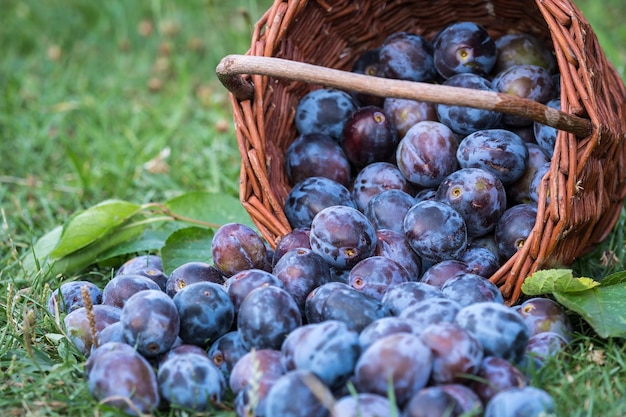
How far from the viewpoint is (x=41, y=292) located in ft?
5.98

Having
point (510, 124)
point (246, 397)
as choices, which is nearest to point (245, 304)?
point (246, 397)

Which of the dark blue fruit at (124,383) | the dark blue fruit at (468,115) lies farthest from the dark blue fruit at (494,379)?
the dark blue fruit at (468,115)

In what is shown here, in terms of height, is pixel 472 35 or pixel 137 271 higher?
pixel 472 35

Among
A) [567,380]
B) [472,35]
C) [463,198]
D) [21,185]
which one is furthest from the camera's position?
[21,185]

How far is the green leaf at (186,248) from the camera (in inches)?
74.1

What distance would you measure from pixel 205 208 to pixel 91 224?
1.08 feet

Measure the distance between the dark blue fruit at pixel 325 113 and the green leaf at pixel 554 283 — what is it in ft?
2.20

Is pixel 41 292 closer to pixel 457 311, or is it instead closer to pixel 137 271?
pixel 137 271

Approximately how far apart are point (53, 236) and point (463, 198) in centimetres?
115

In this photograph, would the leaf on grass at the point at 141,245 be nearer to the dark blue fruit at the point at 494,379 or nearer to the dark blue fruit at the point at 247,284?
the dark blue fruit at the point at 247,284

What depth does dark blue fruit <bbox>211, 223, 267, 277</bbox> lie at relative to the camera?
64.5 inches

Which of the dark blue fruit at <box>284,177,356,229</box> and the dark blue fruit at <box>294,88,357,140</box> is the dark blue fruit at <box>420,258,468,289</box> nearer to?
the dark blue fruit at <box>284,177,356,229</box>

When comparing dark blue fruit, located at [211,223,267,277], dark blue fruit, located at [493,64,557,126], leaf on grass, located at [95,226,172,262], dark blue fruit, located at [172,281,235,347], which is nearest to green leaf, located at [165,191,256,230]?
leaf on grass, located at [95,226,172,262]

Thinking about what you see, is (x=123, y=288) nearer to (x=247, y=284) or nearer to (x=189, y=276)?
(x=189, y=276)
